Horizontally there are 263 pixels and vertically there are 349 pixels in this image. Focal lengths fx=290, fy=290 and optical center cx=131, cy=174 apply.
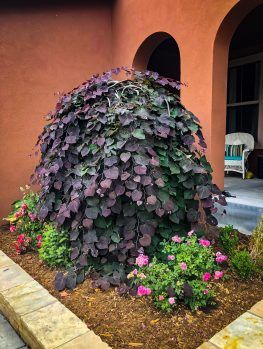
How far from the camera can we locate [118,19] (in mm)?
4430

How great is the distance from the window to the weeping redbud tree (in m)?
4.18

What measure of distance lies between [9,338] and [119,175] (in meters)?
1.31

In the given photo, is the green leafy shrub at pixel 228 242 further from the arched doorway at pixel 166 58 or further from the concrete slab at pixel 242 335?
the arched doorway at pixel 166 58

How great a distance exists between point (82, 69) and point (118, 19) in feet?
3.08

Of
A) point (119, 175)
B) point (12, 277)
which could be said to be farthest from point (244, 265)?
point (12, 277)

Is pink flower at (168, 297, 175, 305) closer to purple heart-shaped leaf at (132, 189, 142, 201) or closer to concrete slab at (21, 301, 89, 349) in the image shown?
concrete slab at (21, 301, 89, 349)

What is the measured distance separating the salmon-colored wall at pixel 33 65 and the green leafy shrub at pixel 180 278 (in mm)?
2859

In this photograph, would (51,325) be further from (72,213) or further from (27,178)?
(27,178)

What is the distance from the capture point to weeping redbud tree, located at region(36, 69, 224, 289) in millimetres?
2125

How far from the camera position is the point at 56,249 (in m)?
2.56

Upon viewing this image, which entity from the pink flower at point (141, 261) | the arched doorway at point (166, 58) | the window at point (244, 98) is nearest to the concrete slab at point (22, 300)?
the pink flower at point (141, 261)

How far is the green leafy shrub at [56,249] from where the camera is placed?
253 centimetres

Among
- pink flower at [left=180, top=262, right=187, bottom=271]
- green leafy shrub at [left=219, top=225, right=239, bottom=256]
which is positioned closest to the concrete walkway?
pink flower at [left=180, top=262, right=187, bottom=271]

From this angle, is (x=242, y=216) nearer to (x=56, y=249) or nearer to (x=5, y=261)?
(x=56, y=249)
